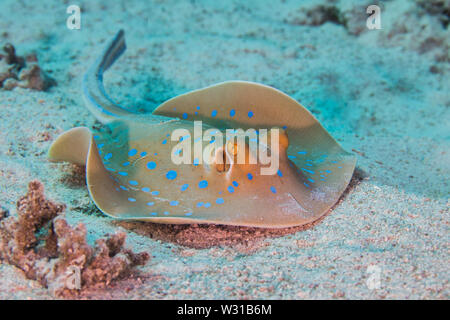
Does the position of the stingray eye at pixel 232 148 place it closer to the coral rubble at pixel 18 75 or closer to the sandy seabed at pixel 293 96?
the sandy seabed at pixel 293 96

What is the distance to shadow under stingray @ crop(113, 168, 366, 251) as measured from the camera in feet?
9.89

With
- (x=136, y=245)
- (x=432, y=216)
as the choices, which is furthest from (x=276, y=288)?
(x=432, y=216)

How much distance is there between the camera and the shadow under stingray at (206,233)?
9.89ft

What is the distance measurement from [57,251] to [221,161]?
1.36 meters

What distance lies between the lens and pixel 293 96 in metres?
5.84

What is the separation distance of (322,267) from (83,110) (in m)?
4.07

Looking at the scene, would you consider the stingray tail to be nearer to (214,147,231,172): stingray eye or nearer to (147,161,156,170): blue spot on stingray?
(147,161,156,170): blue spot on stingray

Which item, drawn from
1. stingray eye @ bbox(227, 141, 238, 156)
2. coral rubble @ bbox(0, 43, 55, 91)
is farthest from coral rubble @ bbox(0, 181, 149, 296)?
coral rubble @ bbox(0, 43, 55, 91)

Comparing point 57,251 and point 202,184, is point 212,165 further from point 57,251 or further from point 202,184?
point 57,251

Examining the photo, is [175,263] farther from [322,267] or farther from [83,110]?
[83,110]

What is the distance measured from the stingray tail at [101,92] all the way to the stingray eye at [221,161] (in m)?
1.69

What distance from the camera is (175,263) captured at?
264 centimetres

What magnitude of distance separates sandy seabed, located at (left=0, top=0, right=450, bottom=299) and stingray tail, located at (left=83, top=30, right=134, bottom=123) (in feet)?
1.71

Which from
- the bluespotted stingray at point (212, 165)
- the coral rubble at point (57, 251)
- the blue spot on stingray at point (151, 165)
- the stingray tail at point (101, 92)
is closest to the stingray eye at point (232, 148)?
the bluespotted stingray at point (212, 165)
